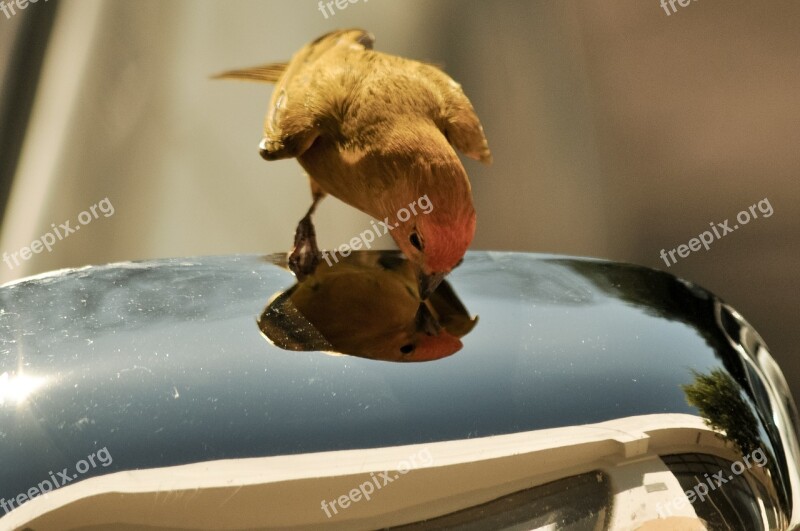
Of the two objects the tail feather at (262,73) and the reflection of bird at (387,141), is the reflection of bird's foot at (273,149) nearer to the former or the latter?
the reflection of bird at (387,141)

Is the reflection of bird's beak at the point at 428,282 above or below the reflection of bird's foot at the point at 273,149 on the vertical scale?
below

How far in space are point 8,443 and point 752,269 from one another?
957 millimetres

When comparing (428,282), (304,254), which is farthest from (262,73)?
(428,282)

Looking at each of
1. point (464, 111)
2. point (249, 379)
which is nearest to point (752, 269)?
point (464, 111)

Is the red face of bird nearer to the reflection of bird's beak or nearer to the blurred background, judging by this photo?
the reflection of bird's beak

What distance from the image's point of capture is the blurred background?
108cm

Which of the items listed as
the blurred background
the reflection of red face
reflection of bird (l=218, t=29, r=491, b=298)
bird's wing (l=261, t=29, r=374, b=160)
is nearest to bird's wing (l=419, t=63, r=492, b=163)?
reflection of bird (l=218, t=29, r=491, b=298)

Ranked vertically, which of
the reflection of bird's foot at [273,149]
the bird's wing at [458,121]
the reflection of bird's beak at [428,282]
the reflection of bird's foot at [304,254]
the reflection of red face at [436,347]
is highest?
the reflection of bird's foot at [273,149]

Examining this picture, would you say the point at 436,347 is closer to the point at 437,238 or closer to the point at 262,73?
the point at 437,238

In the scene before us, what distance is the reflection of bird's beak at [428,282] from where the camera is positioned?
2.21ft

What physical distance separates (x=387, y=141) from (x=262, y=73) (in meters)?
0.41

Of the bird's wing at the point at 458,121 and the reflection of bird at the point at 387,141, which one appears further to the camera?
the bird's wing at the point at 458,121

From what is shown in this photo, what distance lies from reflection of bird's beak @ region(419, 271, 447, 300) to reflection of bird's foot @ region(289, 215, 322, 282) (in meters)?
0.12

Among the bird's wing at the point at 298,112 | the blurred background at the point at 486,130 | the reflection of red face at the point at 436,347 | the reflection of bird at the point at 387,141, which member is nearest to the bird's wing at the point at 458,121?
the reflection of bird at the point at 387,141
